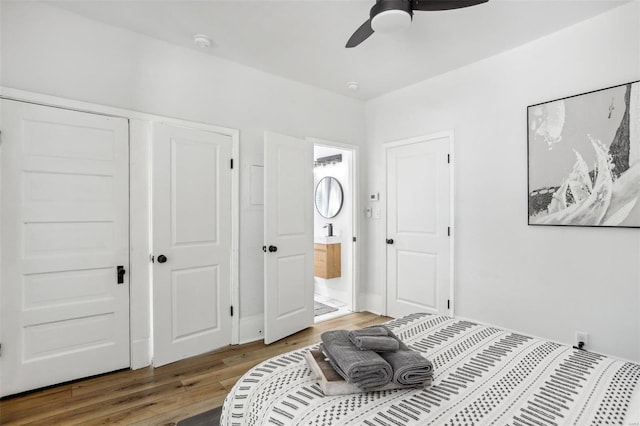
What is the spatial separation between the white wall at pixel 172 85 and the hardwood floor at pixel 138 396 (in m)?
0.53

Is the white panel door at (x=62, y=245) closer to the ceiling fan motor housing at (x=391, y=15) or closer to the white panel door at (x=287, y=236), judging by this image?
the white panel door at (x=287, y=236)

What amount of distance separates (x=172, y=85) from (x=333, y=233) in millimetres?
3083

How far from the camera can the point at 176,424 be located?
1.97 m

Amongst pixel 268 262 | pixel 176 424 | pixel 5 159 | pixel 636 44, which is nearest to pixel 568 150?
pixel 636 44

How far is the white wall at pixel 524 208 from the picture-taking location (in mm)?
2422

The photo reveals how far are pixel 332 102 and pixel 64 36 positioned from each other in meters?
2.64

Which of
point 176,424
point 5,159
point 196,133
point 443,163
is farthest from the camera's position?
point 443,163

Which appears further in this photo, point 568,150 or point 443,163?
point 443,163

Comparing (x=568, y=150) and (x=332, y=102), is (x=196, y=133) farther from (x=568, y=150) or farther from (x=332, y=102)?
(x=568, y=150)

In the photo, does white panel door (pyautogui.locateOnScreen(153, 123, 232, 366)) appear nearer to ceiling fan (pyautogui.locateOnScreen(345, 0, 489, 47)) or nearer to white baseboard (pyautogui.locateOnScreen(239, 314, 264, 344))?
white baseboard (pyautogui.locateOnScreen(239, 314, 264, 344))

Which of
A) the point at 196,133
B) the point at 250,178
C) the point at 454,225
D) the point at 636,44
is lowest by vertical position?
the point at 454,225

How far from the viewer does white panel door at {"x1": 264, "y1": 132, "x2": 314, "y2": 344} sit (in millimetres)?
3262

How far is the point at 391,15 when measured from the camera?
1.87 m

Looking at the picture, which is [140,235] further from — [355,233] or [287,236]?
[355,233]
